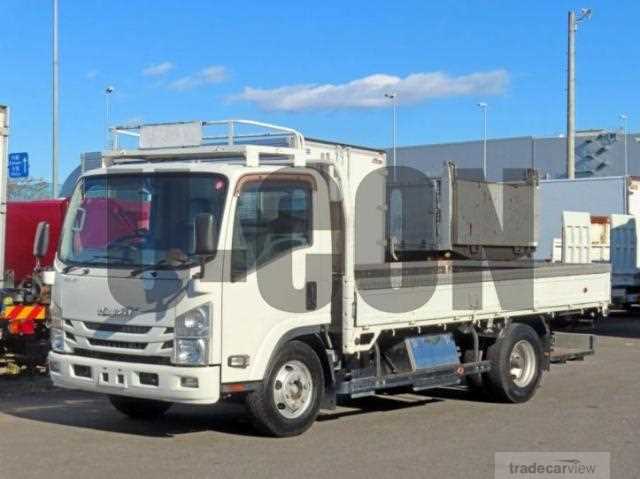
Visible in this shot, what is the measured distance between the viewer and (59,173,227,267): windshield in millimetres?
8422

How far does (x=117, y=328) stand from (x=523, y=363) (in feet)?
16.8

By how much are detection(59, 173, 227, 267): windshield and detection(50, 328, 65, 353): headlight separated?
0.67 metres

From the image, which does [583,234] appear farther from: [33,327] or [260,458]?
[260,458]

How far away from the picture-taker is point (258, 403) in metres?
8.53

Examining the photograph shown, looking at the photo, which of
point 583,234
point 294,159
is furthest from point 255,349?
point 583,234

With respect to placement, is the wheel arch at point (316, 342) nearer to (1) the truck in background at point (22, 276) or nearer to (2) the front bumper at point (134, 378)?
(2) the front bumper at point (134, 378)

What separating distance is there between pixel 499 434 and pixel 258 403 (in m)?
2.34

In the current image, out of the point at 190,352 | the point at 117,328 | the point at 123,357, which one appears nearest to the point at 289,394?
the point at 190,352

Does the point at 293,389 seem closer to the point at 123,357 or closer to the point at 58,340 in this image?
the point at 123,357

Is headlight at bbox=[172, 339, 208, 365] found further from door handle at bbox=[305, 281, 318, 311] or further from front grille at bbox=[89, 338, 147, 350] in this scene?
door handle at bbox=[305, 281, 318, 311]

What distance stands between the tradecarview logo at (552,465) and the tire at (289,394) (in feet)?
5.84

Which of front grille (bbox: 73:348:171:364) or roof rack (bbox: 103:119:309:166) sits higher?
roof rack (bbox: 103:119:309:166)

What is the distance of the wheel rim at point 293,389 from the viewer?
344 inches

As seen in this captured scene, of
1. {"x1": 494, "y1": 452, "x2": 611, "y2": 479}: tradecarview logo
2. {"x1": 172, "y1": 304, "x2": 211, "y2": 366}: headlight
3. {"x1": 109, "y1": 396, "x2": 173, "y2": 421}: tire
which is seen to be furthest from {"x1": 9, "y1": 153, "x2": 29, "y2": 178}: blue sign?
{"x1": 494, "y1": 452, "x2": 611, "y2": 479}: tradecarview logo
